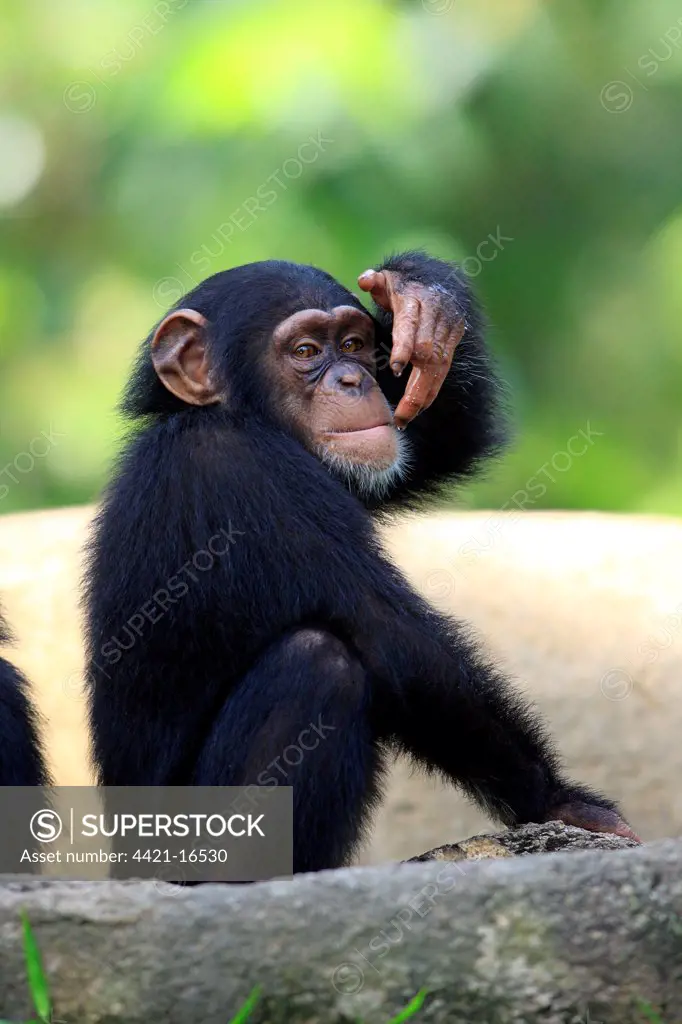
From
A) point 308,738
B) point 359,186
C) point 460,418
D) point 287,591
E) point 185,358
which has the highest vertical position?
point 359,186

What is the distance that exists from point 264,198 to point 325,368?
20.1 feet

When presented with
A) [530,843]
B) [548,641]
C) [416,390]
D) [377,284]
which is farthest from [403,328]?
[548,641]

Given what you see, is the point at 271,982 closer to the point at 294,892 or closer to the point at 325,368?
the point at 294,892

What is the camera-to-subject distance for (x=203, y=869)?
3762 millimetres

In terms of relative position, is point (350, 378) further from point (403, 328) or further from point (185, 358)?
point (185, 358)

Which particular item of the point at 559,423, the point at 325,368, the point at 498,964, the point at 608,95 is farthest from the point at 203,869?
the point at 608,95

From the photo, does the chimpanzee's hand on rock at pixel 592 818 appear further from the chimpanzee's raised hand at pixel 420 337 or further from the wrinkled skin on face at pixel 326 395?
the chimpanzee's raised hand at pixel 420 337

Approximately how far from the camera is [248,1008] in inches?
108

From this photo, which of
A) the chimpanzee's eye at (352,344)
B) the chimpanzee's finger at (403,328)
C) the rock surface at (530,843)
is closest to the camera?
the rock surface at (530,843)

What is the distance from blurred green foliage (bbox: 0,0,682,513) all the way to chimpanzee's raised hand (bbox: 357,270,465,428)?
16.6 feet

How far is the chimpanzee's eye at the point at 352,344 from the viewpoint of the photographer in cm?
476

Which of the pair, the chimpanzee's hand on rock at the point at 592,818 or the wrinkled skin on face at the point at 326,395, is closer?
the chimpanzee's hand on rock at the point at 592,818

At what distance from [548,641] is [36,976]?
4883 millimetres

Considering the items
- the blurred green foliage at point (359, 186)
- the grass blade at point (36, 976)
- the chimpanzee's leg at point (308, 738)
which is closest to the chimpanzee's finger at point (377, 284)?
the chimpanzee's leg at point (308, 738)
